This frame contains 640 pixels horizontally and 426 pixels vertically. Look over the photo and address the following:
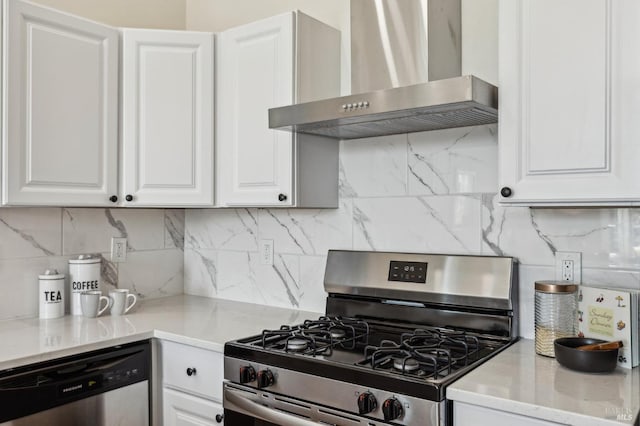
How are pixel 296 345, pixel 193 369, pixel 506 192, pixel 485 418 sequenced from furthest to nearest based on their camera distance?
pixel 193 369 → pixel 296 345 → pixel 506 192 → pixel 485 418

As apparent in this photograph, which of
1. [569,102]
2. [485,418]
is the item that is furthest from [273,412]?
[569,102]

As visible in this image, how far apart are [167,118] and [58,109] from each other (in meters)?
0.44

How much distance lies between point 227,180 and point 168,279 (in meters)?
0.85

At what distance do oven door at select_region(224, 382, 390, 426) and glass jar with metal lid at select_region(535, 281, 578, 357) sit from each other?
23.6 inches

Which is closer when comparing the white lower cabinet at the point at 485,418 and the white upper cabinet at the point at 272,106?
the white lower cabinet at the point at 485,418

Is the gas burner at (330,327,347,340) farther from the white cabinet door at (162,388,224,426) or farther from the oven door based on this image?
the white cabinet door at (162,388,224,426)

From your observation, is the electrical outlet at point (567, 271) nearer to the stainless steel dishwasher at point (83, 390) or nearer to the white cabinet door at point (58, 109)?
the stainless steel dishwasher at point (83, 390)

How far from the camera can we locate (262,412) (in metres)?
1.72

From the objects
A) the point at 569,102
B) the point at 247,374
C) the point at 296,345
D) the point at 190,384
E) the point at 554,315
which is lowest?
the point at 190,384

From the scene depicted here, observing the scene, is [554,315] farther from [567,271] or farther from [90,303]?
[90,303]

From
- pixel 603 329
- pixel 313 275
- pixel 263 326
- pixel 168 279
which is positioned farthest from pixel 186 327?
pixel 603 329

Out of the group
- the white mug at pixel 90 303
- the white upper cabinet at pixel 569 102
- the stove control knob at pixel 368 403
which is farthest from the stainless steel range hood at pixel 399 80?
the white mug at pixel 90 303

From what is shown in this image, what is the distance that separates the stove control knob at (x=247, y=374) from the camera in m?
1.75

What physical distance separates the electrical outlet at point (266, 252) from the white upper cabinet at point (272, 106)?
0.35 meters
